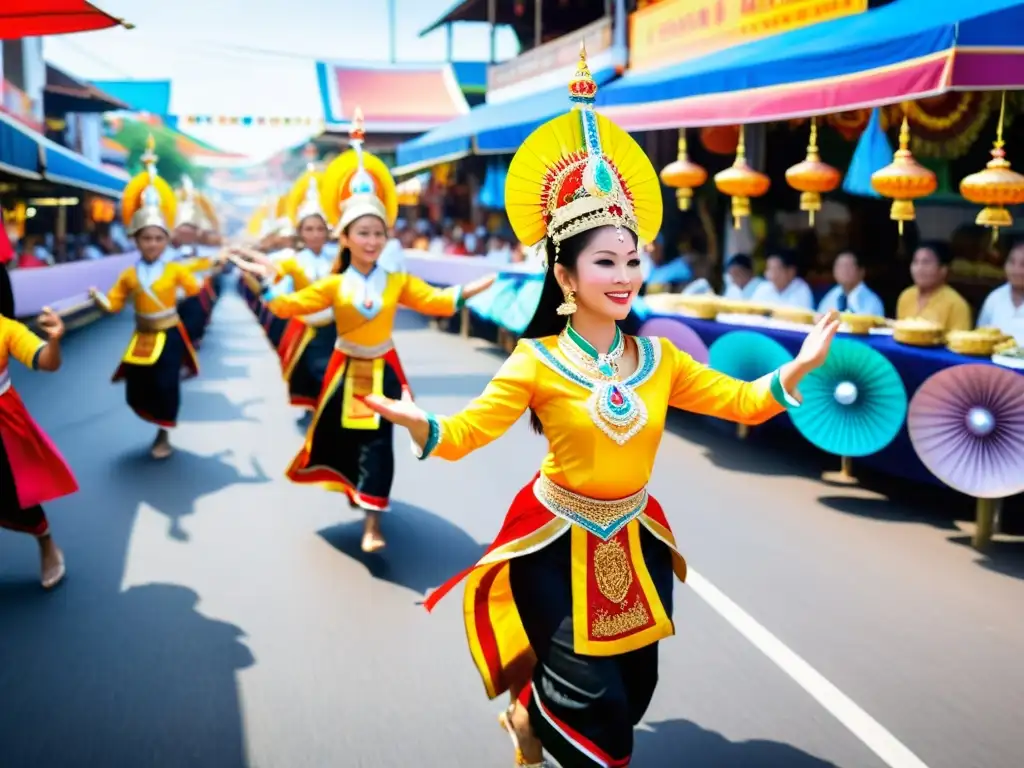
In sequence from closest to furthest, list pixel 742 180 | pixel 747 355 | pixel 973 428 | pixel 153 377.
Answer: pixel 973 428 < pixel 747 355 < pixel 153 377 < pixel 742 180

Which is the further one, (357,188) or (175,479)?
(175,479)

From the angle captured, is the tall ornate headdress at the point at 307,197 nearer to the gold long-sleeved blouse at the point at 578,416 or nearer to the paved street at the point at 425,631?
the paved street at the point at 425,631

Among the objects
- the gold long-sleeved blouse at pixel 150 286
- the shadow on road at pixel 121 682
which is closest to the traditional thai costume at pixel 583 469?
the shadow on road at pixel 121 682

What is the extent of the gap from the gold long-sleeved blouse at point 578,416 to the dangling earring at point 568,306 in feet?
0.43

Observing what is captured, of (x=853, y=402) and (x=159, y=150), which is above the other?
(x=159, y=150)

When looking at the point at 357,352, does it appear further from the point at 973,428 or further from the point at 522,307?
the point at 522,307

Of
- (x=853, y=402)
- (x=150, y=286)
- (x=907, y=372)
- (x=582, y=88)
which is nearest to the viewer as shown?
(x=582, y=88)

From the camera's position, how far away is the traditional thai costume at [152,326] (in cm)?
838

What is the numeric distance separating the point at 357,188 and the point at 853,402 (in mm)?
3354

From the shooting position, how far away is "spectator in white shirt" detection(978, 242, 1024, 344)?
684 cm

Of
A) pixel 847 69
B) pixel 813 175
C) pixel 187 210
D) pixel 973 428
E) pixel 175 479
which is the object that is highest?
pixel 847 69

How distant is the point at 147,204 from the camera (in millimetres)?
8758

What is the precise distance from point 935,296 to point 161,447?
600 centimetres

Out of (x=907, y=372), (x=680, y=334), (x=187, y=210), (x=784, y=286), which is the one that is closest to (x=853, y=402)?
(x=907, y=372)
